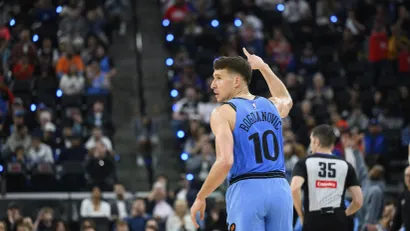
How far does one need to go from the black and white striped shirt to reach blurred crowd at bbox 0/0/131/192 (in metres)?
6.90

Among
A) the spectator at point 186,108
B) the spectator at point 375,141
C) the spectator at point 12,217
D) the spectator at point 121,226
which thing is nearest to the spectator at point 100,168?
the spectator at point 12,217

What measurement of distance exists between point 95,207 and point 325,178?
252 inches

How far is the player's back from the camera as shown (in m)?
A: 6.22

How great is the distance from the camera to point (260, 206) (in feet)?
20.1

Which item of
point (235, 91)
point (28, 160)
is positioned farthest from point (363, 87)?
point (235, 91)

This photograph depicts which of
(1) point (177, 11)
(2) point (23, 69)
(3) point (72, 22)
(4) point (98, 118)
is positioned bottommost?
(4) point (98, 118)

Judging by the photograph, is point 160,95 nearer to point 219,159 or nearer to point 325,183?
point 325,183

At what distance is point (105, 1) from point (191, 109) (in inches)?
201

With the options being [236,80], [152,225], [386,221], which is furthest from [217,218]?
[236,80]

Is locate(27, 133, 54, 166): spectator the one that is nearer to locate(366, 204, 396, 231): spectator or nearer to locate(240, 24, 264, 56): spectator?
locate(240, 24, 264, 56): spectator

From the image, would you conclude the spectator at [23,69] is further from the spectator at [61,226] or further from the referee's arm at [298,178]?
the referee's arm at [298,178]

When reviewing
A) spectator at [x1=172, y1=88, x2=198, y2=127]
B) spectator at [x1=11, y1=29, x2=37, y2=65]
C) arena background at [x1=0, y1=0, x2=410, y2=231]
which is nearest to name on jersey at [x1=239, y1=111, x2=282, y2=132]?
arena background at [x1=0, y1=0, x2=410, y2=231]

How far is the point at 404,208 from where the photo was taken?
29.5 ft

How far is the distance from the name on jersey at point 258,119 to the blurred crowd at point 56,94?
28.8 ft
